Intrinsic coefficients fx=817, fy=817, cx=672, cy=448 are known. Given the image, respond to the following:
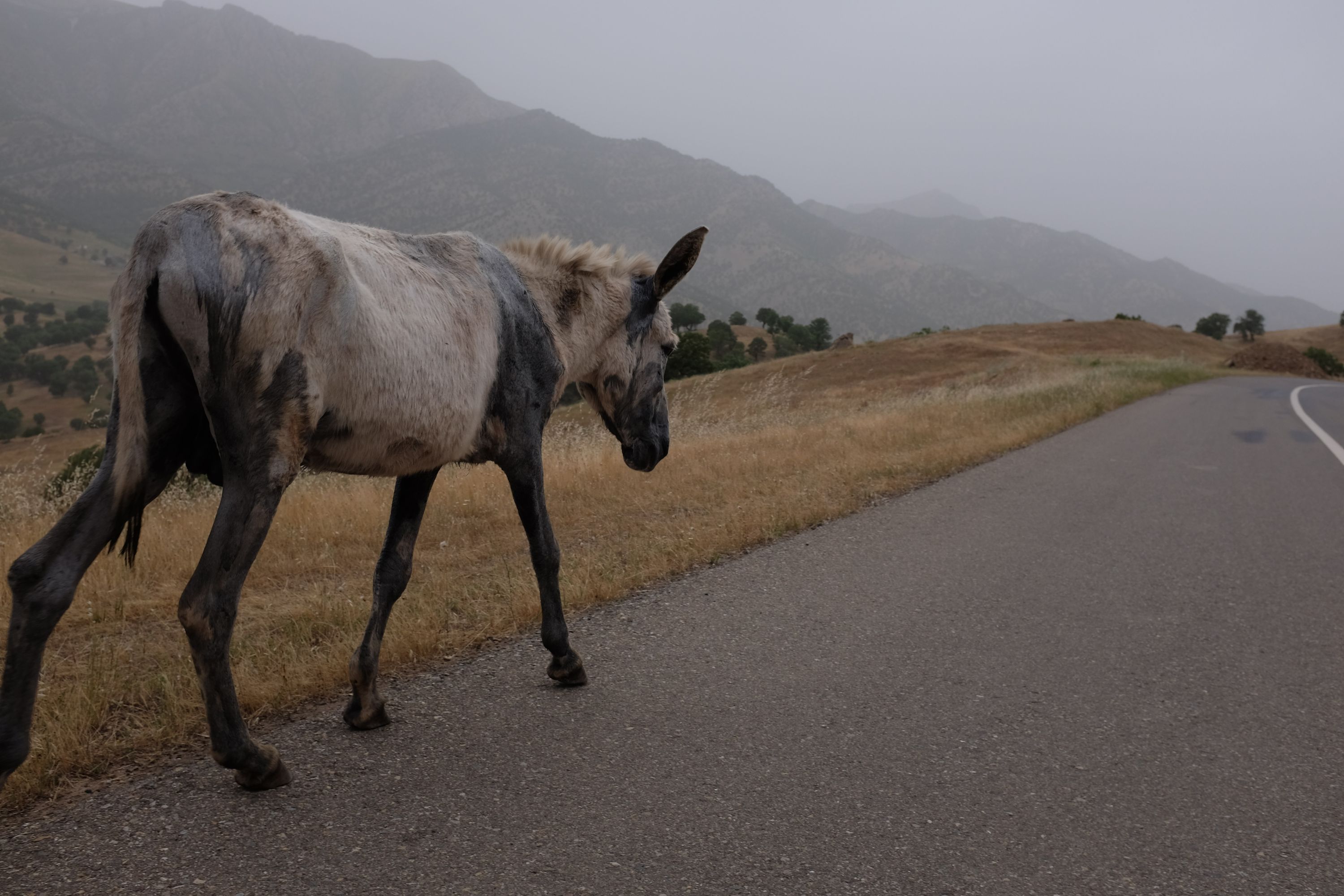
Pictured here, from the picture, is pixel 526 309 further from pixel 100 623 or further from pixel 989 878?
pixel 100 623

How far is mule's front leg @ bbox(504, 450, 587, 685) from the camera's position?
3.57m

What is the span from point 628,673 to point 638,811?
1210mm

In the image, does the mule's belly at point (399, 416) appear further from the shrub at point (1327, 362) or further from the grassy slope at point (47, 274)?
the grassy slope at point (47, 274)

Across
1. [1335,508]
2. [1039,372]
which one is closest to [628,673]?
[1335,508]

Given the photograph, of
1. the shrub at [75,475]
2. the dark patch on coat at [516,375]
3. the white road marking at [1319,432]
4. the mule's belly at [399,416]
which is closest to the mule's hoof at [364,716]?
the mule's belly at [399,416]

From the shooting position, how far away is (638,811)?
2.64 meters

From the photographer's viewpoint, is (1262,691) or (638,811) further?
(1262,691)

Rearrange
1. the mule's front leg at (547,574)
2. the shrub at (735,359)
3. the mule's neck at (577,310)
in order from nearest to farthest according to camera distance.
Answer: the mule's front leg at (547,574)
the mule's neck at (577,310)
the shrub at (735,359)

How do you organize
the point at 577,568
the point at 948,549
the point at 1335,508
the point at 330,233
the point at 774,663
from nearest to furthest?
the point at 330,233 < the point at 774,663 < the point at 577,568 < the point at 948,549 < the point at 1335,508

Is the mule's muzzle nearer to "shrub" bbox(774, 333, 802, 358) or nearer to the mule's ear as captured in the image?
the mule's ear

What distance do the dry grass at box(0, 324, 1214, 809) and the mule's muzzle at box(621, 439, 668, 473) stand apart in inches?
38.6

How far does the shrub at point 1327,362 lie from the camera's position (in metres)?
49.8

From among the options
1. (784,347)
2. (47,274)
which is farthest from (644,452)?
(47,274)

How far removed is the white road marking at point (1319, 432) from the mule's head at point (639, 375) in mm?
11581
